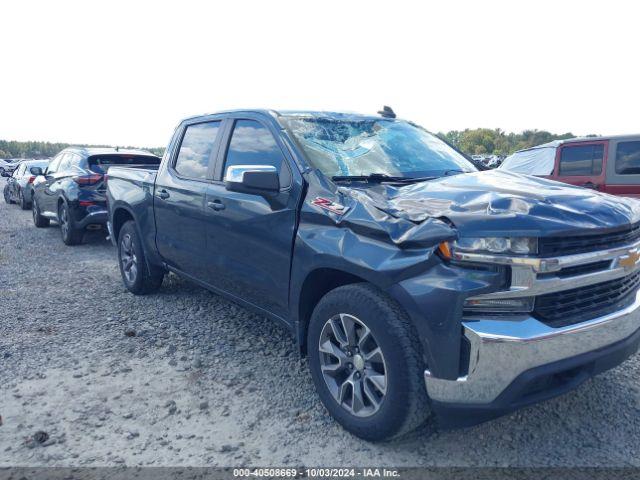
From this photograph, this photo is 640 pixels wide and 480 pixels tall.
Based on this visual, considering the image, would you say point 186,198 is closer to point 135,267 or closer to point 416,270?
point 135,267

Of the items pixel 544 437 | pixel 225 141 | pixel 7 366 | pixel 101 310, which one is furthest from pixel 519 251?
pixel 101 310

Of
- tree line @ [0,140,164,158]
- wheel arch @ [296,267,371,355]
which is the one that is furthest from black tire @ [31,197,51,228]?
tree line @ [0,140,164,158]

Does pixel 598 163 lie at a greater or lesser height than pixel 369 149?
lesser

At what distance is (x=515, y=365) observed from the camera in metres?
2.25

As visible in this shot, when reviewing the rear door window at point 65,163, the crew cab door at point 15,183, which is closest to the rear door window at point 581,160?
the rear door window at point 65,163

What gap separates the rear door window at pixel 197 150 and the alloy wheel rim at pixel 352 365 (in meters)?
1.93

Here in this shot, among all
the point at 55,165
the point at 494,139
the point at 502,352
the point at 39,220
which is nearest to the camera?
the point at 502,352

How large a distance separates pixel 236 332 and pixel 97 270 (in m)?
3.34

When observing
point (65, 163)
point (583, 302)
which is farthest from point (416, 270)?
point (65, 163)

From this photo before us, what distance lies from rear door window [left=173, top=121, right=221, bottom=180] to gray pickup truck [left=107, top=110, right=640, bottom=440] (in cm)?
45

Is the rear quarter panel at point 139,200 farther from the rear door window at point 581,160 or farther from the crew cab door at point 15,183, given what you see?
the crew cab door at point 15,183

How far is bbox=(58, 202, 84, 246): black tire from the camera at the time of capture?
842 cm

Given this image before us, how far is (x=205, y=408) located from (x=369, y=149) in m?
2.06

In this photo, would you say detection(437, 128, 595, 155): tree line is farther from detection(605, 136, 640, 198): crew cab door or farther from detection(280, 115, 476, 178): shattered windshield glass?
detection(280, 115, 476, 178): shattered windshield glass
